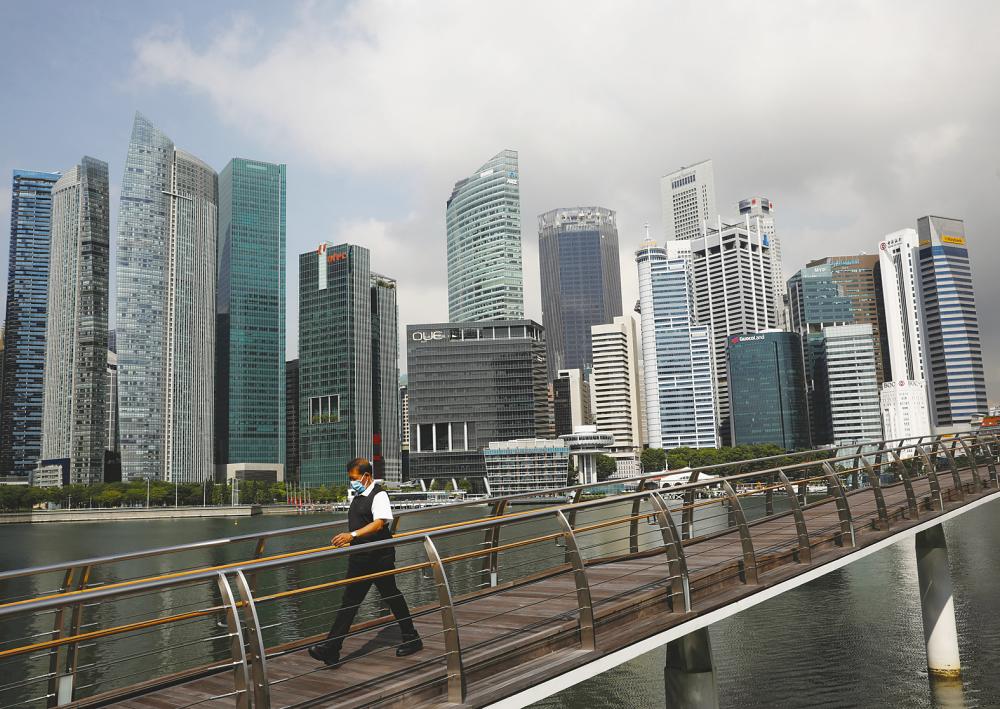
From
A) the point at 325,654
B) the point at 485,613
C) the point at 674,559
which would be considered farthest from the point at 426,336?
the point at 325,654

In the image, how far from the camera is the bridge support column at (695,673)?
9867 millimetres

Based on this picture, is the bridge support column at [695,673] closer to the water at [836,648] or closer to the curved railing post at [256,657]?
the water at [836,648]

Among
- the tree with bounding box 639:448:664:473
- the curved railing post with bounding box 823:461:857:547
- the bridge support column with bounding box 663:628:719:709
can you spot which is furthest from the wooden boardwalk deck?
the tree with bounding box 639:448:664:473

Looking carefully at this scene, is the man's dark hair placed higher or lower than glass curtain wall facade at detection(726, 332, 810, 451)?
lower

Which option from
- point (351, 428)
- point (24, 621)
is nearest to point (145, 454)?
point (351, 428)

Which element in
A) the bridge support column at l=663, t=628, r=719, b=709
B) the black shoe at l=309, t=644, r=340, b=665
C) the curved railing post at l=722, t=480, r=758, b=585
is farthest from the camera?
the bridge support column at l=663, t=628, r=719, b=709


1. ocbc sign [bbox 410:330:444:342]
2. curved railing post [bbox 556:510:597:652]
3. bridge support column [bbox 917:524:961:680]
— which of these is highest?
ocbc sign [bbox 410:330:444:342]

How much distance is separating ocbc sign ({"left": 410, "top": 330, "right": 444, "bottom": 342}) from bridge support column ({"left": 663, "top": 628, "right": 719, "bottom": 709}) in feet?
599

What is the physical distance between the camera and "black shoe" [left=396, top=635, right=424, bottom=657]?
6.88 meters

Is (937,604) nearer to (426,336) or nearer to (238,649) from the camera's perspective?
(238,649)

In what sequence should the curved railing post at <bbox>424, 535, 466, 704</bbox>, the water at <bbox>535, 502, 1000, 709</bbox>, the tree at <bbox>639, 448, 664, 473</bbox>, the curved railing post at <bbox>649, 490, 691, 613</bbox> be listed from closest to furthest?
the curved railing post at <bbox>424, 535, 466, 704</bbox> < the curved railing post at <bbox>649, 490, 691, 613</bbox> < the water at <bbox>535, 502, 1000, 709</bbox> < the tree at <bbox>639, 448, 664, 473</bbox>

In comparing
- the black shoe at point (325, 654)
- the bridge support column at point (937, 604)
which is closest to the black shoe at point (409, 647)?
the black shoe at point (325, 654)

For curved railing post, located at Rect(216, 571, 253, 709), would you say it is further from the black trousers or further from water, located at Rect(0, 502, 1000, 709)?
water, located at Rect(0, 502, 1000, 709)

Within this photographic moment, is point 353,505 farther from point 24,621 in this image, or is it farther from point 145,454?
point 145,454
